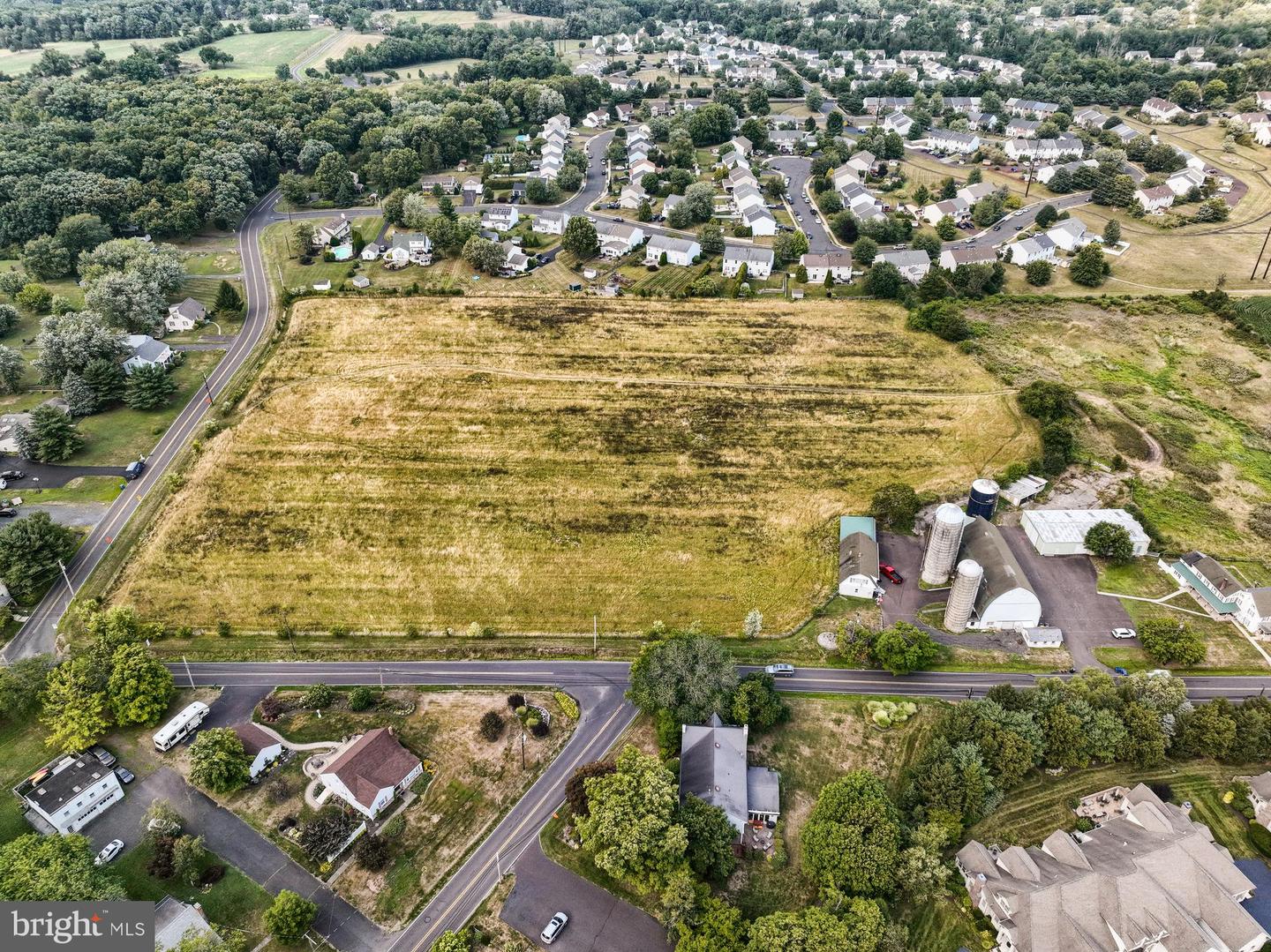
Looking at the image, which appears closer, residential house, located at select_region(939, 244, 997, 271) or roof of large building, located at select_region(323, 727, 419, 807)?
roof of large building, located at select_region(323, 727, 419, 807)

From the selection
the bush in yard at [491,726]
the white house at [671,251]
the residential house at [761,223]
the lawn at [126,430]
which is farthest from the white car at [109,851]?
the residential house at [761,223]

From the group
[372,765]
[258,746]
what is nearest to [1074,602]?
[372,765]

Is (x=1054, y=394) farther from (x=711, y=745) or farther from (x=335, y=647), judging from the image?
(x=335, y=647)

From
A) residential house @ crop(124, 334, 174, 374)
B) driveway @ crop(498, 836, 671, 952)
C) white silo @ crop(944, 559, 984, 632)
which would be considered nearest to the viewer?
driveway @ crop(498, 836, 671, 952)

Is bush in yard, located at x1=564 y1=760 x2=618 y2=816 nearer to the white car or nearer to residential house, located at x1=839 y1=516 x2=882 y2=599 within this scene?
residential house, located at x1=839 y1=516 x2=882 y2=599

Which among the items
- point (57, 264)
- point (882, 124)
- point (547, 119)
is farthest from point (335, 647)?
point (882, 124)

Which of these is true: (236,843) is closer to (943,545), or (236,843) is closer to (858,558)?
(858,558)

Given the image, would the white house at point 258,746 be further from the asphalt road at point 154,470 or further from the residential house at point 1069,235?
the residential house at point 1069,235

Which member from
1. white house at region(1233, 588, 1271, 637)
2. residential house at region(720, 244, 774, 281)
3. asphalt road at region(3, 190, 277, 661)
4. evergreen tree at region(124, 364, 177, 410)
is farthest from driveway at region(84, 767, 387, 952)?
residential house at region(720, 244, 774, 281)
